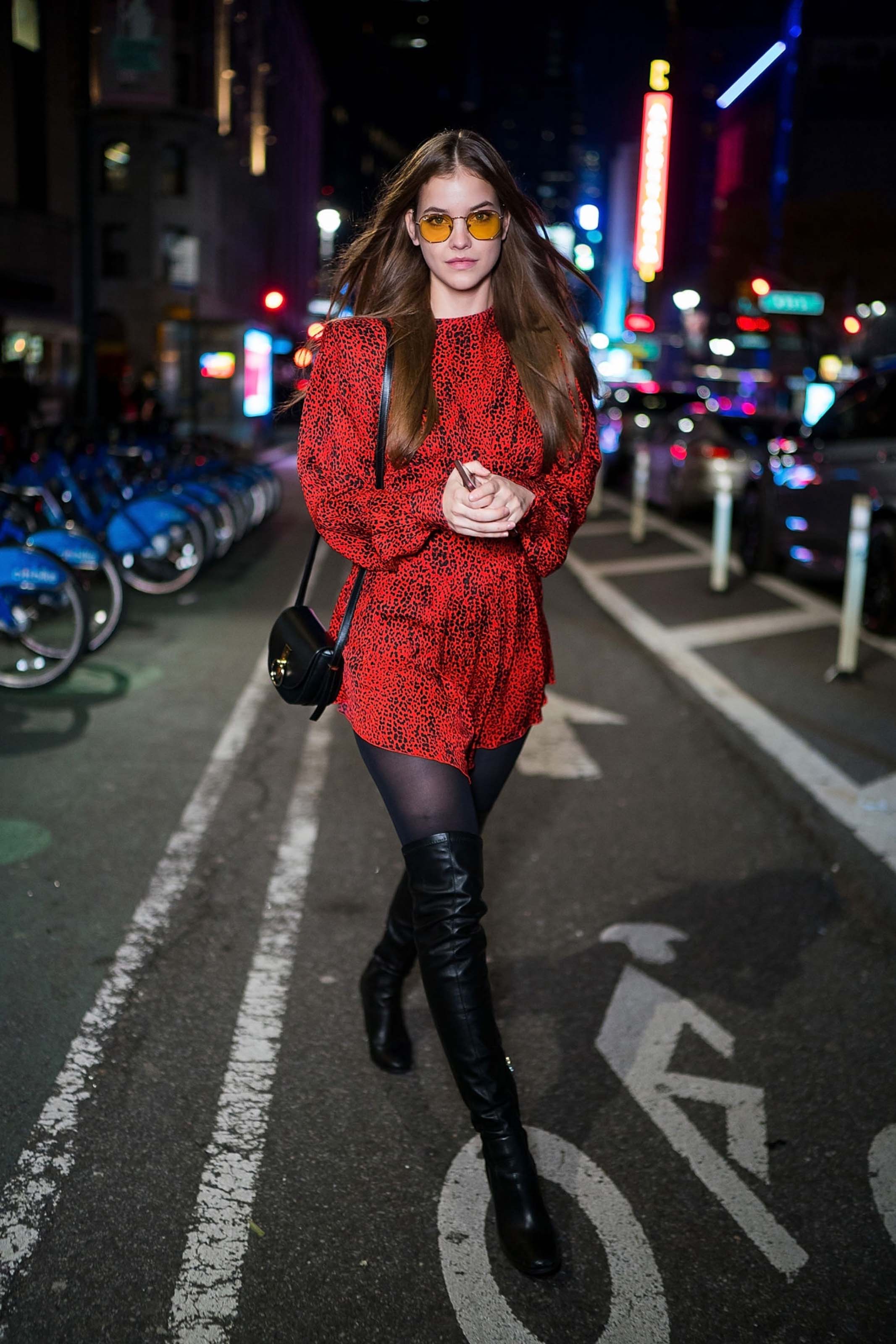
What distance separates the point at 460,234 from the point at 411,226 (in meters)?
0.14

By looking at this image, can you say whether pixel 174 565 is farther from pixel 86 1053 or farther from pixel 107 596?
pixel 86 1053

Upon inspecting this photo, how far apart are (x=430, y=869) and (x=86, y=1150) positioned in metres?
1.12

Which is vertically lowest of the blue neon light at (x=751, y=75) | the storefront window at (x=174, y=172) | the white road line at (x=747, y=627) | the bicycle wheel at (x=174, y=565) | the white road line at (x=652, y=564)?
the white road line at (x=652, y=564)

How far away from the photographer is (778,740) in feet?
22.2

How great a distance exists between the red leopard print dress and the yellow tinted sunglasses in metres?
0.17

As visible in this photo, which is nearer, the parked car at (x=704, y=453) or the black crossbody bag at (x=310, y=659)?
the black crossbody bag at (x=310, y=659)

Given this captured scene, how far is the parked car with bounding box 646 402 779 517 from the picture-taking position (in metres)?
A: 17.8

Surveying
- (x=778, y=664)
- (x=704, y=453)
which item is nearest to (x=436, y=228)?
(x=778, y=664)

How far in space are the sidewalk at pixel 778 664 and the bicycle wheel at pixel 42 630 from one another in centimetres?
385

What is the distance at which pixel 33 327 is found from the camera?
29.9m

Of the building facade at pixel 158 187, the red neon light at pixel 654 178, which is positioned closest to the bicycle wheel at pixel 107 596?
the building facade at pixel 158 187

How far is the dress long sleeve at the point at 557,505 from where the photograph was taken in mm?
2662

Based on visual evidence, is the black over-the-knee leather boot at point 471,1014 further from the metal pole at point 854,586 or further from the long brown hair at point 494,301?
the metal pole at point 854,586

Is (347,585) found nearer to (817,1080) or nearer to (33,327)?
(817,1080)
